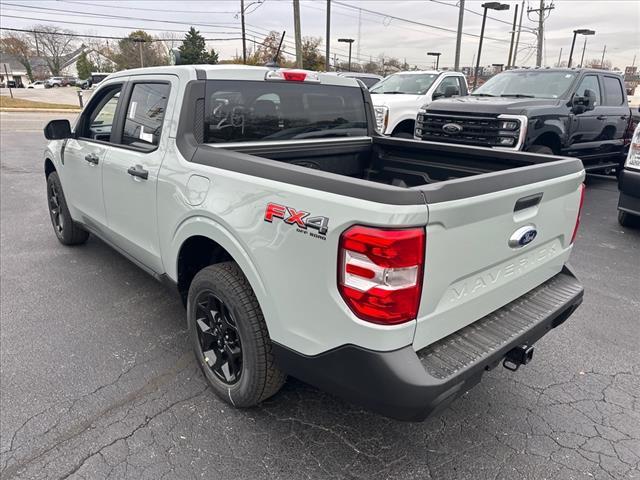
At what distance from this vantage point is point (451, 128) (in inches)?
294

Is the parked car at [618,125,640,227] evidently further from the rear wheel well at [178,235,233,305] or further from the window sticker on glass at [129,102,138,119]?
the window sticker on glass at [129,102,138,119]

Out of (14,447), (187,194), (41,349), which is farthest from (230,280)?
(41,349)

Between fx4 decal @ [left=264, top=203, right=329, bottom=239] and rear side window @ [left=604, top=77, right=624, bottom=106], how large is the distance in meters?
8.53

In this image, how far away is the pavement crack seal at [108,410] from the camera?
7.30 feet

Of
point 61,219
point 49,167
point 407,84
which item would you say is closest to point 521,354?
point 61,219

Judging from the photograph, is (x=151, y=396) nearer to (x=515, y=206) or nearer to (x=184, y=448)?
(x=184, y=448)

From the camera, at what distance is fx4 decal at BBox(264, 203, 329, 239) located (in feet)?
6.02

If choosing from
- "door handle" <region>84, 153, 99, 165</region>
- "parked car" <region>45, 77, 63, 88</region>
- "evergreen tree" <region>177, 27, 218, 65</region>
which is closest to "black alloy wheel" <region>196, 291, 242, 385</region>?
"door handle" <region>84, 153, 99, 165</region>

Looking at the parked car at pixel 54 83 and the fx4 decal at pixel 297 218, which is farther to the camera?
the parked car at pixel 54 83

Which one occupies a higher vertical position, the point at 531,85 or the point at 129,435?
the point at 531,85

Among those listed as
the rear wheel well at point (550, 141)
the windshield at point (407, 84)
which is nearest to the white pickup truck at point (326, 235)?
the rear wheel well at point (550, 141)

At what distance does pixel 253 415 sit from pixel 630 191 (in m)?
5.43

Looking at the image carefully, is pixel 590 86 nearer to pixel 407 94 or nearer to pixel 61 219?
pixel 407 94

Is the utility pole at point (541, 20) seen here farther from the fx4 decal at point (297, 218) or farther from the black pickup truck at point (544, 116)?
the fx4 decal at point (297, 218)
